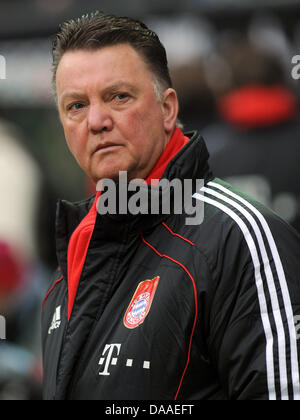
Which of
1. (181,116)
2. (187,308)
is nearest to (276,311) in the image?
(187,308)

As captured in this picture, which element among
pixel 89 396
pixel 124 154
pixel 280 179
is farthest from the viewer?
pixel 280 179

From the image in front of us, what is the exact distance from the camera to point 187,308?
2262 millimetres

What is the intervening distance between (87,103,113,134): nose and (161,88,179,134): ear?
0.23 metres

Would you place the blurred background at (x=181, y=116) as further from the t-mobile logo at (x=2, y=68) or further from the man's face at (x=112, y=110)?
the man's face at (x=112, y=110)

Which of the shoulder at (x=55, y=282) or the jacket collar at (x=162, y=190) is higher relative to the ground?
Answer: the jacket collar at (x=162, y=190)

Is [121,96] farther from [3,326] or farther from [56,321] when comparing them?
[3,326]

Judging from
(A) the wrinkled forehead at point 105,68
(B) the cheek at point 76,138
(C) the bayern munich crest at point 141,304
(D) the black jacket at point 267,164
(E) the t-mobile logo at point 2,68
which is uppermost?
(E) the t-mobile logo at point 2,68

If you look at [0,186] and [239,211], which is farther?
[0,186]

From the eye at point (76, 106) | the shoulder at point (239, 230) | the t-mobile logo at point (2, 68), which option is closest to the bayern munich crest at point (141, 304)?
the shoulder at point (239, 230)

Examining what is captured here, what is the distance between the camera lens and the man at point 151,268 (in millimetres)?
2205
